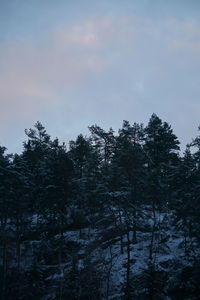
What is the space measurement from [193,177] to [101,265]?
12.9 metres

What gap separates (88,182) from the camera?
4066cm

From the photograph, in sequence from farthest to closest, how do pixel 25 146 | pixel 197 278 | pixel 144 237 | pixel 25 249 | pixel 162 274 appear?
pixel 25 146, pixel 25 249, pixel 144 237, pixel 162 274, pixel 197 278

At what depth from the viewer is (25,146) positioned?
174ft

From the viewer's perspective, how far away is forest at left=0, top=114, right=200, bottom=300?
2789 cm

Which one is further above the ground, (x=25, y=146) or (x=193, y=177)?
(x=25, y=146)

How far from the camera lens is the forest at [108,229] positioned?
2789 centimetres

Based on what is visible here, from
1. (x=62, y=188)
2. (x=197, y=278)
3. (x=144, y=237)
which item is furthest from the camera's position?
(x=144, y=237)

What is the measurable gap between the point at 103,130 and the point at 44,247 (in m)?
24.5

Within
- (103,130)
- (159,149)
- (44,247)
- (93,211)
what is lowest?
(44,247)

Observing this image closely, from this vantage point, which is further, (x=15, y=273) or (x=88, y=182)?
(x=88, y=182)

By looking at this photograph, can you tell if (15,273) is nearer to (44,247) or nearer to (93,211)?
(44,247)

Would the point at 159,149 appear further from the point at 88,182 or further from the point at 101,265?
the point at 101,265

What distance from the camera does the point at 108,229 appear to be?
130 ft

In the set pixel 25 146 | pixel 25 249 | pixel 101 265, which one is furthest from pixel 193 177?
pixel 25 146
